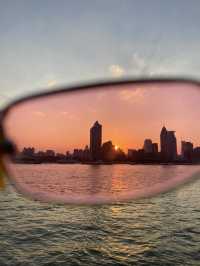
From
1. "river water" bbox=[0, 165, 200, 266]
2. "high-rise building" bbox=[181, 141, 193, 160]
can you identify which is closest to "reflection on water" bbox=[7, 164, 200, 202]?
"high-rise building" bbox=[181, 141, 193, 160]

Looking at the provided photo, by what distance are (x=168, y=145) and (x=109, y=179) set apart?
14.3 inches

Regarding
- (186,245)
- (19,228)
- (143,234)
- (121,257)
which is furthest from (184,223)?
(19,228)

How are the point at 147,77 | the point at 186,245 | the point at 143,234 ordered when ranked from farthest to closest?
the point at 143,234
the point at 186,245
the point at 147,77

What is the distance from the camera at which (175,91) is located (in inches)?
56.3

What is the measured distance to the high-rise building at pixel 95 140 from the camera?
5.17 feet

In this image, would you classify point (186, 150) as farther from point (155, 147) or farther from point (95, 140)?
point (95, 140)

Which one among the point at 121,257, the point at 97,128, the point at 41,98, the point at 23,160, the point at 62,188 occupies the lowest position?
the point at 121,257

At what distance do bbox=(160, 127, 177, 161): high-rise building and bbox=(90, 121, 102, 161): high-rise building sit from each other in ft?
0.93

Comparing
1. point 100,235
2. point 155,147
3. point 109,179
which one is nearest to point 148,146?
point 155,147

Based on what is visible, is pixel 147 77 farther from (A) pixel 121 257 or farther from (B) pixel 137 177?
(A) pixel 121 257

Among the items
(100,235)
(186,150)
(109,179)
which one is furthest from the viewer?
(100,235)

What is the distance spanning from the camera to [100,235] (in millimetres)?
11961

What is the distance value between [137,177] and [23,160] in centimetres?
56

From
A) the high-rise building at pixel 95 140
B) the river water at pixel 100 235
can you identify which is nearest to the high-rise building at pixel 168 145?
the high-rise building at pixel 95 140
